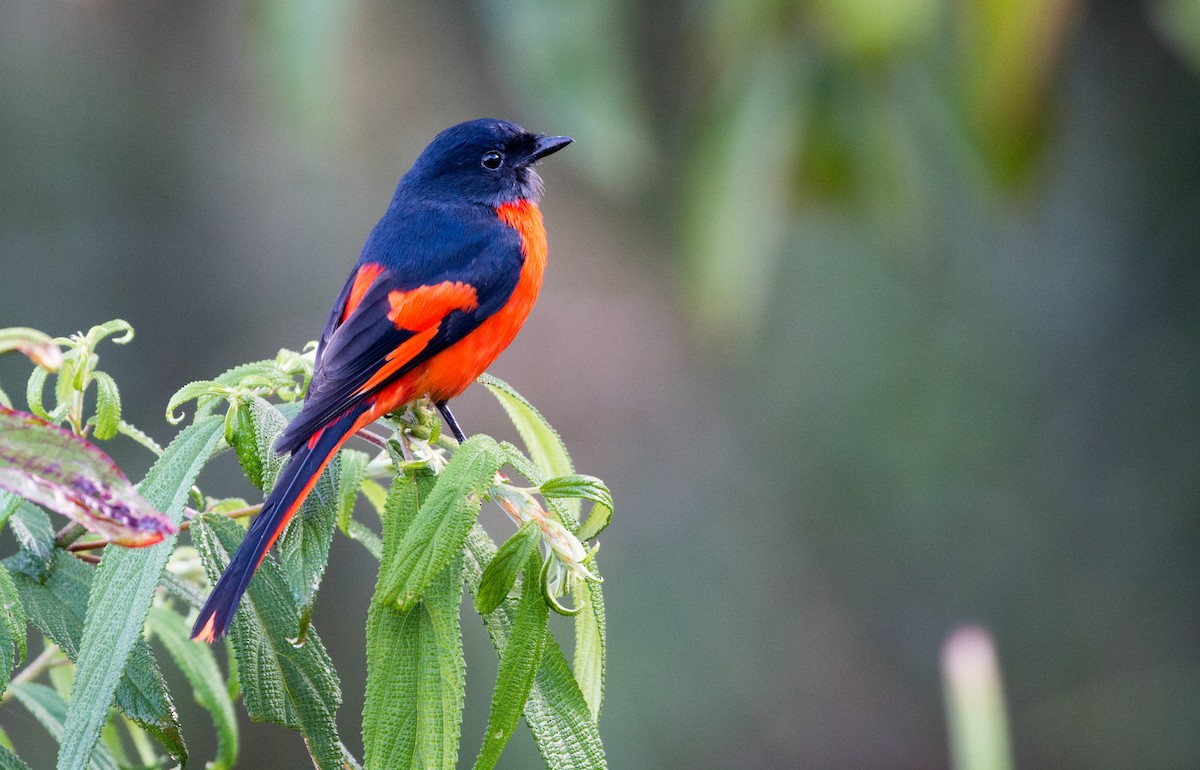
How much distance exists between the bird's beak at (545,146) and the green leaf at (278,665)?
1734mm

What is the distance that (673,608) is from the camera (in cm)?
629

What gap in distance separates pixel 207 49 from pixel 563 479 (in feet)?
23.6

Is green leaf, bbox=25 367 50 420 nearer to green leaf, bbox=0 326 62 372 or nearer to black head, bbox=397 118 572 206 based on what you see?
green leaf, bbox=0 326 62 372

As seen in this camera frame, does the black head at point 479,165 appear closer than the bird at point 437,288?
No

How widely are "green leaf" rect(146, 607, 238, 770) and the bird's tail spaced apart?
0.99 feet

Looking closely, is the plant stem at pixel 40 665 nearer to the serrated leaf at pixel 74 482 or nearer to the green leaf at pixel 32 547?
the green leaf at pixel 32 547

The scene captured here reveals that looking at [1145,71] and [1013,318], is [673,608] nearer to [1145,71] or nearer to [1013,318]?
[1013,318]

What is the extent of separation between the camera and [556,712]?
1.22 metres

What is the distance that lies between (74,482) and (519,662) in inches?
17.7

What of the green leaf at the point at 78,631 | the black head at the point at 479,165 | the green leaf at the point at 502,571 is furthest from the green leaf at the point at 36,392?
the black head at the point at 479,165

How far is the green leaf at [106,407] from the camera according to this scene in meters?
1.33

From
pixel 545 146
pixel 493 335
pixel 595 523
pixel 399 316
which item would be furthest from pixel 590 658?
pixel 545 146

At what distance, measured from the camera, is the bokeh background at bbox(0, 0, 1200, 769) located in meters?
6.22

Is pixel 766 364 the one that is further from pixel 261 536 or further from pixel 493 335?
pixel 261 536
